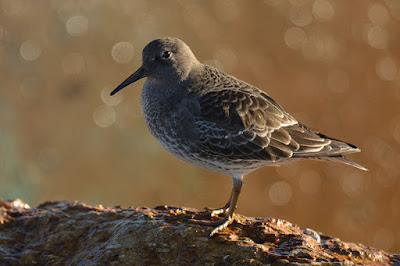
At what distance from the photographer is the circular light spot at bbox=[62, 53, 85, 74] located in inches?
497

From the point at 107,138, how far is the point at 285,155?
6.74m

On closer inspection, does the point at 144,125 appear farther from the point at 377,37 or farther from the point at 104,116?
the point at 377,37

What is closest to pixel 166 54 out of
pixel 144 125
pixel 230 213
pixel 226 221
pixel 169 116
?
pixel 169 116

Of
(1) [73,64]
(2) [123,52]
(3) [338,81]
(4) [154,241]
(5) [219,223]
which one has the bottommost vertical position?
(4) [154,241]

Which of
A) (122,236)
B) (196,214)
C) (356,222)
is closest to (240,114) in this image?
(196,214)

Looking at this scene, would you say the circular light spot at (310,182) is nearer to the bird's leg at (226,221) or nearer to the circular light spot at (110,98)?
the circular light spot at (110,98)

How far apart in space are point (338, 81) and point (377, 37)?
1.82 meters

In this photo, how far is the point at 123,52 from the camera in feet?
42.0

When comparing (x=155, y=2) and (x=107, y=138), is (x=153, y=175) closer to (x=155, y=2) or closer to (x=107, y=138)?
(x=107, y=138)

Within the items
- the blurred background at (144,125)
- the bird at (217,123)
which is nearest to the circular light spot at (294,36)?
the blurred background at (144,125)

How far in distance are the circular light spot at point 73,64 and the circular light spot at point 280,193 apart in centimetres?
524

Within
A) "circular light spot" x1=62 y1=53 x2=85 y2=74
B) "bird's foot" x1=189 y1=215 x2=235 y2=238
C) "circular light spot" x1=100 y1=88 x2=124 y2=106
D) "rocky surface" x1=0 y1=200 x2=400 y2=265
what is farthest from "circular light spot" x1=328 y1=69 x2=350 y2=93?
"bird's foot" x1=189 y1=215 x2=235 y2=238

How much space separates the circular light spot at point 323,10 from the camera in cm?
1415

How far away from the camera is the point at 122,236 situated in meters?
5.48
